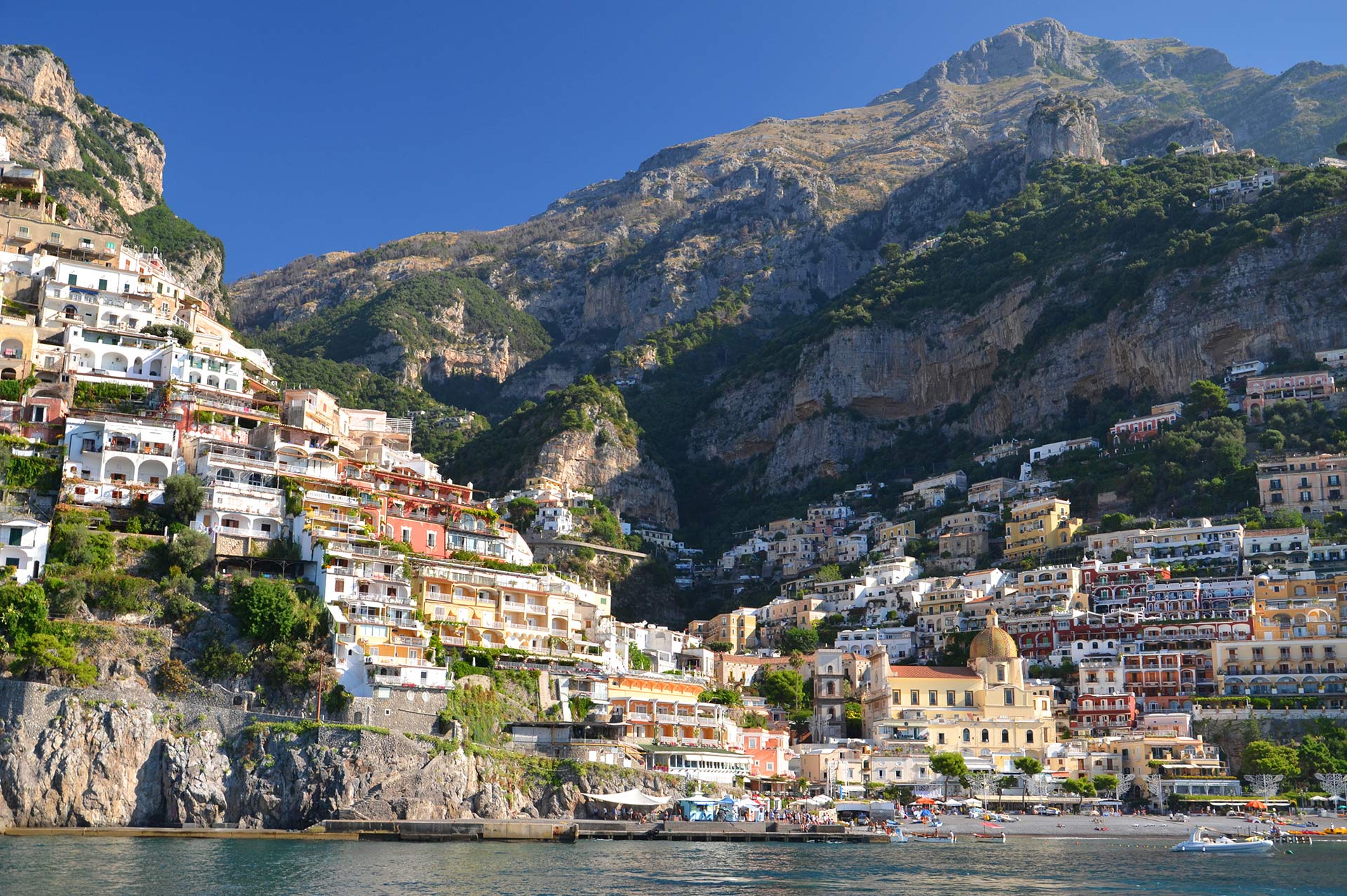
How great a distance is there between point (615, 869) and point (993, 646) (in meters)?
48.2

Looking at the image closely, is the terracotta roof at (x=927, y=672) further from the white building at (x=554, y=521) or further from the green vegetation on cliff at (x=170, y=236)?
the green vegetation on cliff at (x=170, y=236)

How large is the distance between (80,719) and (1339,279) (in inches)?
4650

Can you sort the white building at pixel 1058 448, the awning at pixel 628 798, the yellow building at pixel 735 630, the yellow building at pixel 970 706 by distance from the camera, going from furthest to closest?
1. the white building at pixel 1058 448
2. the yellow building at pixel 735 630
3. the yellow building at pixel 970 706
4. the awning at pixel 628 798

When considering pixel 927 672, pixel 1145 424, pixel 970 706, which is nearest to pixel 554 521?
pixel 927 672

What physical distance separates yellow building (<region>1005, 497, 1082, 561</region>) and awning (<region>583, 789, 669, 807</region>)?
57.9m

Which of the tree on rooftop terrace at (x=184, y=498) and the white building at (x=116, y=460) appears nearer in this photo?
the tree on rooftop terrace at (x=184, y=498)

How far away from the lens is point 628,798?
235ft

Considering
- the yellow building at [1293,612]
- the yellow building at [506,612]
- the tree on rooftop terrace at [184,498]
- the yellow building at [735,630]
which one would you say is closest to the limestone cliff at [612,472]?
the yellow building at [735,630]

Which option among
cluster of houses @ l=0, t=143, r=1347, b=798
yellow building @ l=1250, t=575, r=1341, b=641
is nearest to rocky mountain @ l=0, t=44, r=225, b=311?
cluster of houses @ l=0, t=143, r=1347, b=798

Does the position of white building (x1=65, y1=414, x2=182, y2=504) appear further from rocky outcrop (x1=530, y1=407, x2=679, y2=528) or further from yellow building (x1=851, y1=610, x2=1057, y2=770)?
rocky outcrop (x1=530, y1=407, x2=679, y2=528)

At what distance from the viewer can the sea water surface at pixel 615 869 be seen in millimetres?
46938

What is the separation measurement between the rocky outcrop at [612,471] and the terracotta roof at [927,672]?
179 feet

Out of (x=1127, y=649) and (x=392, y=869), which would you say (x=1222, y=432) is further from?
(x=392, y=869)

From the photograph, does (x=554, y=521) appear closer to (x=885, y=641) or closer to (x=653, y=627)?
(x=653, y=627)
